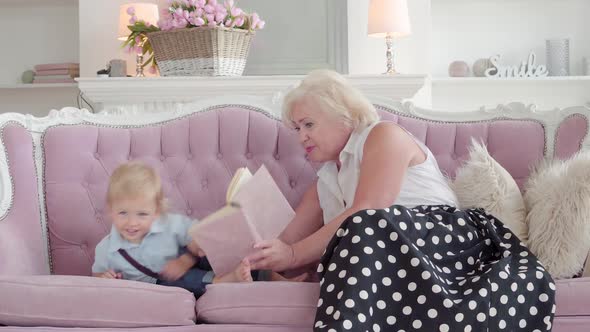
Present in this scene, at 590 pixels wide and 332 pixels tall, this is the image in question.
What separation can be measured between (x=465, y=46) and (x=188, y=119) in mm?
2361

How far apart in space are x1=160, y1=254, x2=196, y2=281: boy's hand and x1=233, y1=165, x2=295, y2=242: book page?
251 mm

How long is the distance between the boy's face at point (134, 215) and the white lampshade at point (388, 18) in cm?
185

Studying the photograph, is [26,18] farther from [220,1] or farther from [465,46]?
[465,46]

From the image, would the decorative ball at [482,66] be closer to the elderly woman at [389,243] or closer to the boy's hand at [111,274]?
the elderly woman at [389,243]

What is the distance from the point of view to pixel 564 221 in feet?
7.39

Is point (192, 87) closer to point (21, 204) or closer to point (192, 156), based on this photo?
point (192, 156)

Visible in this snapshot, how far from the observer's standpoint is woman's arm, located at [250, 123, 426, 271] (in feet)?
7.21

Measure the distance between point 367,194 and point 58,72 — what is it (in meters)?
2.91

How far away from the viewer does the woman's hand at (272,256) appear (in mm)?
2219

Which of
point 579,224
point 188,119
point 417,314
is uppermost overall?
point 188,119

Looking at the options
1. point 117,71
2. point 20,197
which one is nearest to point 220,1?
point 117,71

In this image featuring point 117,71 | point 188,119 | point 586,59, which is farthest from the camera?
point 586,59

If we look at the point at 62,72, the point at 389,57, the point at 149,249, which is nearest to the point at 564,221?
the point at 149,249

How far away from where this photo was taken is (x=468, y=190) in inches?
96.7
